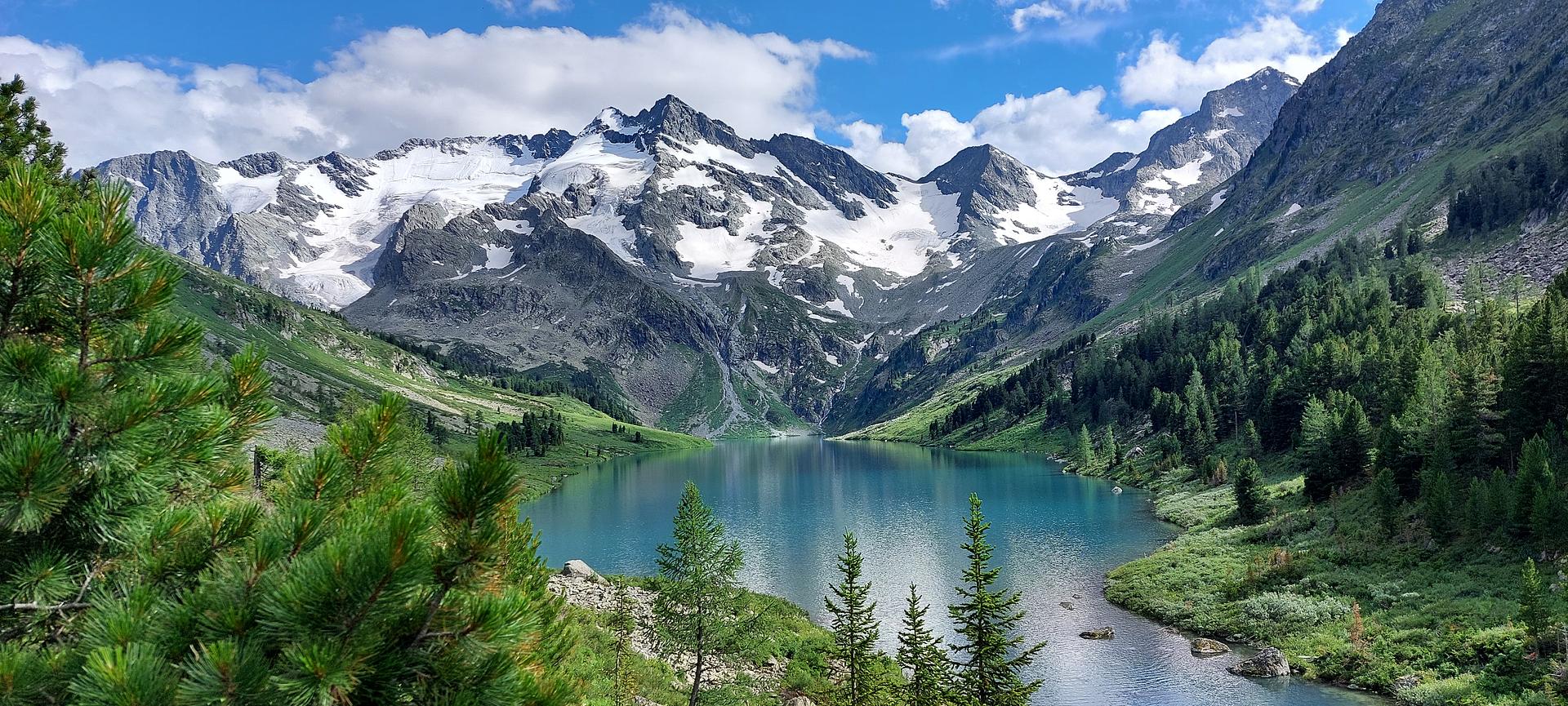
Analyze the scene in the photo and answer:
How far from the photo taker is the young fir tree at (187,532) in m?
4.14

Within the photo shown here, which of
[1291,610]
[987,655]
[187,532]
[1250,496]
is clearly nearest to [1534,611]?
[1291,610]

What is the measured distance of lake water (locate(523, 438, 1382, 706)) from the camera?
38906 mm

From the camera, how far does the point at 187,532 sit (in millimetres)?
5145

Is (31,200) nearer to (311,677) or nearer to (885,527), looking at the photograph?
(311,677)

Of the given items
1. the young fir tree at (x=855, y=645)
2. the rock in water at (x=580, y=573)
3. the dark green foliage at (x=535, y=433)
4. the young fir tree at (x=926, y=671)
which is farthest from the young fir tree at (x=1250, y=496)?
the dark green foliage at (x=535, y=433)

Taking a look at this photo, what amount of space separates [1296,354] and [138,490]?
144 m

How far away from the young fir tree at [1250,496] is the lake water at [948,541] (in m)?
7.07

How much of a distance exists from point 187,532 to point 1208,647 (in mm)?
48738

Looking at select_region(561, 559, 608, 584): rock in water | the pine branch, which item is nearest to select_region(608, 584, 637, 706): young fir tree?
select_region(561, 559, 608, 584): rock in water

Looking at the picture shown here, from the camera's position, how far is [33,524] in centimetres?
443

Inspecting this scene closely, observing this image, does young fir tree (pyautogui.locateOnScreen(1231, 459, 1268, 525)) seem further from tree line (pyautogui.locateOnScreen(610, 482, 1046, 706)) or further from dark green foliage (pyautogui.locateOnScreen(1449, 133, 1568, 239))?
dark green foliage (pyautogui.locateOnScreen(1449, 133, 1568, 239))

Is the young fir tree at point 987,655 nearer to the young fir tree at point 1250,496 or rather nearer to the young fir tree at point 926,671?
the young fir tree at point 926,671

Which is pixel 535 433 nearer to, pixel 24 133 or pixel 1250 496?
pixel 1250 496

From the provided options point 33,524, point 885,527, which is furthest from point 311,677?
point 885,527
